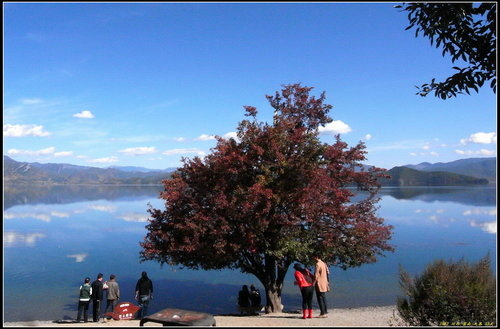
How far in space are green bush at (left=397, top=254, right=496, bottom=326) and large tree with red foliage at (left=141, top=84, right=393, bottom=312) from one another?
17.5 feet

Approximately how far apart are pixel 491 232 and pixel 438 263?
168ft

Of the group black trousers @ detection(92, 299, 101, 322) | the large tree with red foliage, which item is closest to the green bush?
the large tree with red foliage

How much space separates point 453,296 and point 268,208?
6954 mm

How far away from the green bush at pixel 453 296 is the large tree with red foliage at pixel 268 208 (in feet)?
17.5

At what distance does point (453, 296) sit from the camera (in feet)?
35.8

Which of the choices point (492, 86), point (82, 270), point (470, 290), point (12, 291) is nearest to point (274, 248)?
point (470, 290)

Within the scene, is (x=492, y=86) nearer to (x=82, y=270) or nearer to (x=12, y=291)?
(x=12, y=291)

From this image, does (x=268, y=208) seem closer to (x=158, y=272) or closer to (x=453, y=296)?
(x=453, y=296)

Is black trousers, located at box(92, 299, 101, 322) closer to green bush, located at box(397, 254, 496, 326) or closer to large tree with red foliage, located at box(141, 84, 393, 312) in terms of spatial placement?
large tree with red foliage, located at box(141, 84, 393, 312)

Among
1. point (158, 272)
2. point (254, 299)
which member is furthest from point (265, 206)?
point (158, 272)

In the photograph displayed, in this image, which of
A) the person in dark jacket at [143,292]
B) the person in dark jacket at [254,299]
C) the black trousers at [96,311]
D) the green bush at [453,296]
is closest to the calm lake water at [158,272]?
the person in dark jacket at [254,299]

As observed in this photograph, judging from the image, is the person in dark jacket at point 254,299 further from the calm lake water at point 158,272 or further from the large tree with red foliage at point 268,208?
the calm lake water at point 158,272

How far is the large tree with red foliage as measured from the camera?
645 inches

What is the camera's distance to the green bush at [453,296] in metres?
10.7
